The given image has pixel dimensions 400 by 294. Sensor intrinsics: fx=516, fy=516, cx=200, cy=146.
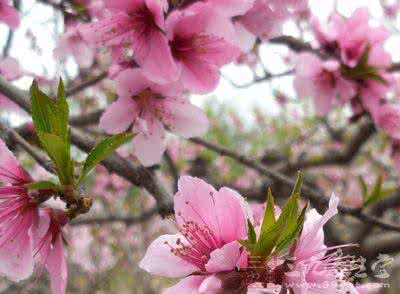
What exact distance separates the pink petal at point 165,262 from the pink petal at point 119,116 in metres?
0.62

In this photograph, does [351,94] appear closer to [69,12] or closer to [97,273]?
[69,12]

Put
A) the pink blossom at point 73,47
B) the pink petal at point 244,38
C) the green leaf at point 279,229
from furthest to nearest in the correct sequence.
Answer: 1. the pink blossom at point 73,47
2. the pink petal at point 244,38
3. the green leaf at point 279,229

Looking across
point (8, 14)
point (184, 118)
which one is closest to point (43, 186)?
point (184, 118)

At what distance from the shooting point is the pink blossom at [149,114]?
1617mm

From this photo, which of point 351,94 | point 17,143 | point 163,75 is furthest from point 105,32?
point 351,94

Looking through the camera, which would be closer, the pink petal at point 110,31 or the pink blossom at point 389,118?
the pink petal at point 110,31

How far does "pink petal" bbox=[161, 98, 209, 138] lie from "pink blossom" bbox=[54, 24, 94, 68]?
0.65 m

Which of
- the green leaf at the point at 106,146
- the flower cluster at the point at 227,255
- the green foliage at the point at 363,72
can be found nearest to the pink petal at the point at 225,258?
the flower cluster at the point at 227,255

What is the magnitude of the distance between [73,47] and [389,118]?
59.4 inches

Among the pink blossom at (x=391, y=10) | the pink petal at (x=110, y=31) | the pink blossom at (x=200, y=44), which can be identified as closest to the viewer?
the pink blossom at (x=200, y=44)

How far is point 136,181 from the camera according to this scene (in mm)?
1482

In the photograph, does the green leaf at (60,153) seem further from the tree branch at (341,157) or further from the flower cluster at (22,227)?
the tree branch at (341,157)

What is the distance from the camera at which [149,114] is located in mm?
1718

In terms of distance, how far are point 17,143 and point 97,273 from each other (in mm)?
6752
